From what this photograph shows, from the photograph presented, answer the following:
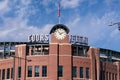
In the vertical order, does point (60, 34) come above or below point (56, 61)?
above

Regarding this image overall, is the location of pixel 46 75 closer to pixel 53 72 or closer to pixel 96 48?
pixel 53 72

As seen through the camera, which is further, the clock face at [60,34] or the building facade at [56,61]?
the clock face at [60,34]

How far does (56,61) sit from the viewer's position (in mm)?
78688

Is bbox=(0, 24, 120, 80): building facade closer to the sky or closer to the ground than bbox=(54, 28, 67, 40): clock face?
closer to the ground

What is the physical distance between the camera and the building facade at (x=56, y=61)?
7912 centimetres

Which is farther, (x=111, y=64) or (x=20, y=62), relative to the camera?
(x=111, y=64)

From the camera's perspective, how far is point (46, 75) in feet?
260

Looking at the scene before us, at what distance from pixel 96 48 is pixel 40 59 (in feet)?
46.5

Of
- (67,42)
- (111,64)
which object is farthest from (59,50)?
(111,64)

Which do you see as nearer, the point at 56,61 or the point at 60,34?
the point at 56,61

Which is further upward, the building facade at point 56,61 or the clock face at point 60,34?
the clock face at point 60,34

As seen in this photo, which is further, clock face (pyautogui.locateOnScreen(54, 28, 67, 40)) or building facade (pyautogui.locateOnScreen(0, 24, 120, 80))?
clock face (pyautogui.locateOnScreen(54, 28, 67, 40))

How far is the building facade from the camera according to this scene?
79.1 m

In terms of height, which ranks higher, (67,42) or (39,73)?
(67,42)
